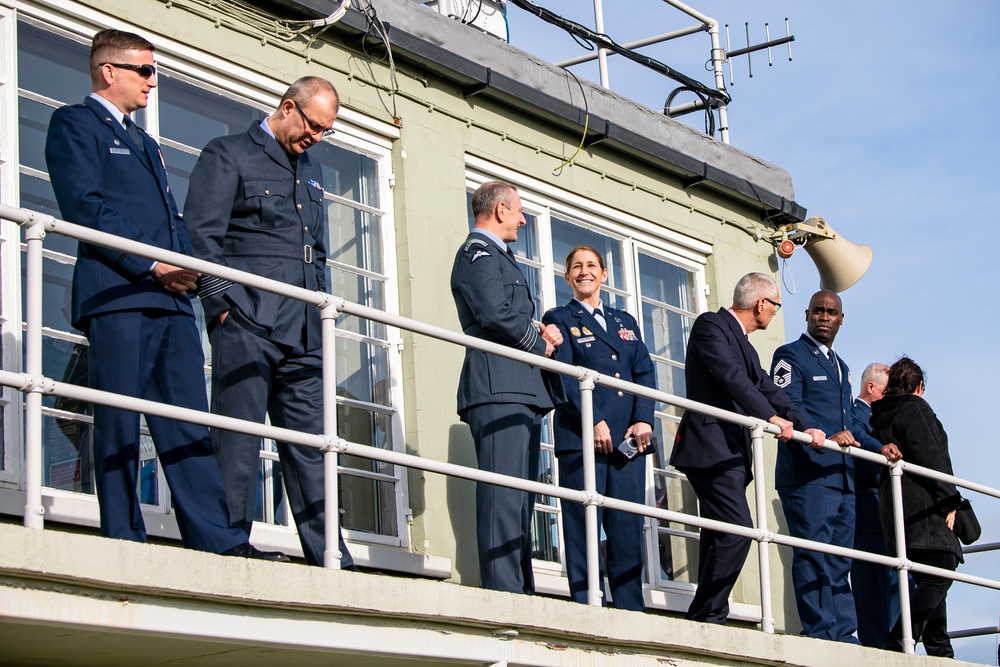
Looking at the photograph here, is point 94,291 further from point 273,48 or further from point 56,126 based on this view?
point 273,48

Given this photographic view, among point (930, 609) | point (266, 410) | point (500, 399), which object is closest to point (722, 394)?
point (500, 399)

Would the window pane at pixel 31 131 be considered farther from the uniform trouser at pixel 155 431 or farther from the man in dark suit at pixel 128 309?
the uniform trouser at pixel 155 431

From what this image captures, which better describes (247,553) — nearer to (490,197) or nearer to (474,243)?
(474,243)

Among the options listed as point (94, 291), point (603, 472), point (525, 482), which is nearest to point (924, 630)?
point (603, 472)

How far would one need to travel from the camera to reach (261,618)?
17.1ft

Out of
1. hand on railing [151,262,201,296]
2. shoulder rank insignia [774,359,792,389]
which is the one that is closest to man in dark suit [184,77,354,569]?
hand on railing [151,262,201,296]

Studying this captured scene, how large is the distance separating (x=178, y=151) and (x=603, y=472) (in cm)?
267

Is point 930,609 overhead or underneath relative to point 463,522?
underneath

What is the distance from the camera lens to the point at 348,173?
861 cm

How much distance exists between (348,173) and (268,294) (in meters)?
2.64

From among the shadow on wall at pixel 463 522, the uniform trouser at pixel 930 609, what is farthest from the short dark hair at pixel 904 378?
the shadow on wall at pixel 463 522

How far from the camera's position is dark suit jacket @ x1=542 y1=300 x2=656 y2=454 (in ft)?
25.0

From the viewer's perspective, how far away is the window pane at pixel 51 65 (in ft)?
23.4

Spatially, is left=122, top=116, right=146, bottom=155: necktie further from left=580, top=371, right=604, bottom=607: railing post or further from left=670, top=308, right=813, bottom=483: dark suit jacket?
left=670, top=308, right=813, bottom=483: dark suit jacket
